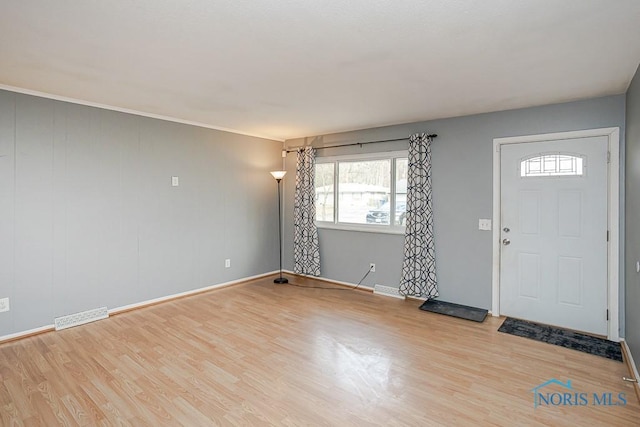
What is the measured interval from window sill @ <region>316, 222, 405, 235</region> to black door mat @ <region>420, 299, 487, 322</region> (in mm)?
1027

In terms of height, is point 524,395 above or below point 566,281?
below

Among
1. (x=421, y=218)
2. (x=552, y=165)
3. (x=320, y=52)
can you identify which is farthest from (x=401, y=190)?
(x=320, y=52)

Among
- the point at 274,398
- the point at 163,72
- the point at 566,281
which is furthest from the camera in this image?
the point at 566,281

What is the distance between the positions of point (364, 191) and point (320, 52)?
9.71 ft

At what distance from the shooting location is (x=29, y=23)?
6.64 ft

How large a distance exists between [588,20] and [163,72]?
2998 millimetres

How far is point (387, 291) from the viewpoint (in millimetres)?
4871

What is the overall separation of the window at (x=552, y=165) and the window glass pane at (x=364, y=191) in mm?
1729

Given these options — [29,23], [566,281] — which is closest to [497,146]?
[566,281]

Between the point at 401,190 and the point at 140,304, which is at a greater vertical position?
the point at 401,190

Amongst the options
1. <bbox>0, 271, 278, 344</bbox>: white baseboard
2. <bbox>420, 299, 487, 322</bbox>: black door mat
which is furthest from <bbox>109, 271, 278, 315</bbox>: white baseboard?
<bbox>420, 299, 487, 322</bbox>: black door mat

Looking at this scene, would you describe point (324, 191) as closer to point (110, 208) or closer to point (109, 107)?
point (110, 208)

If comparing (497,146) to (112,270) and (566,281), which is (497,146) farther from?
(112,270)

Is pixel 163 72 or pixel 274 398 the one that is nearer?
pixel 274 398
